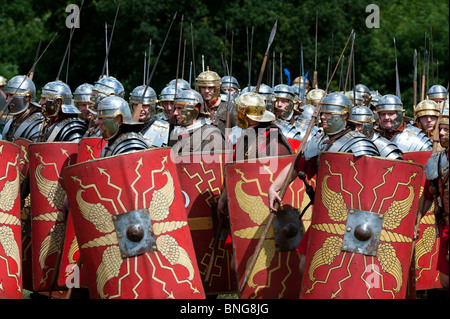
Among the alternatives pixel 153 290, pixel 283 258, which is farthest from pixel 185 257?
pixel 283 258

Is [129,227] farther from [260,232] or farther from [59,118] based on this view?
[59,118]

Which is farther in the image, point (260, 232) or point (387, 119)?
point (387, 119)

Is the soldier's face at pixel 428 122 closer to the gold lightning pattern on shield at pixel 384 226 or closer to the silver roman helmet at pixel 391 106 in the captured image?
the silver roman helmet at pixel 391 106

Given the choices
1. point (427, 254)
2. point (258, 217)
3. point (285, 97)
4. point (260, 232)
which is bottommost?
point (427, 254)

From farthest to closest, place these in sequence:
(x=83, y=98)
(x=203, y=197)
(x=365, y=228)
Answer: (x=83, y=98) → (x=203, y=197) → (x=365, y=228)

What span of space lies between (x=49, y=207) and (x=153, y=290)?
208 cm

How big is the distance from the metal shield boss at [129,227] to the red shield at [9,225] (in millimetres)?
830

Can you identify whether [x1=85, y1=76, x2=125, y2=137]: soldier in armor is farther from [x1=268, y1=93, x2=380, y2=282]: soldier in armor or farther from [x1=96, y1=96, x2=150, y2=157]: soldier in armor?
[x1=268, y1=93, x2=380, y2=282]: soldier in armor

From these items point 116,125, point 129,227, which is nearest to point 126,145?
point 116,125

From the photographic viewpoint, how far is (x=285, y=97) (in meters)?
11.5

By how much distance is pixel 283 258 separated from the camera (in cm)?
734

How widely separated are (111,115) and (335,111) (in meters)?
1.74

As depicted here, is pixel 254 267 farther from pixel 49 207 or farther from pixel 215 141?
pixel 49 207

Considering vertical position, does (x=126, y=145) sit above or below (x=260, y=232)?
above
